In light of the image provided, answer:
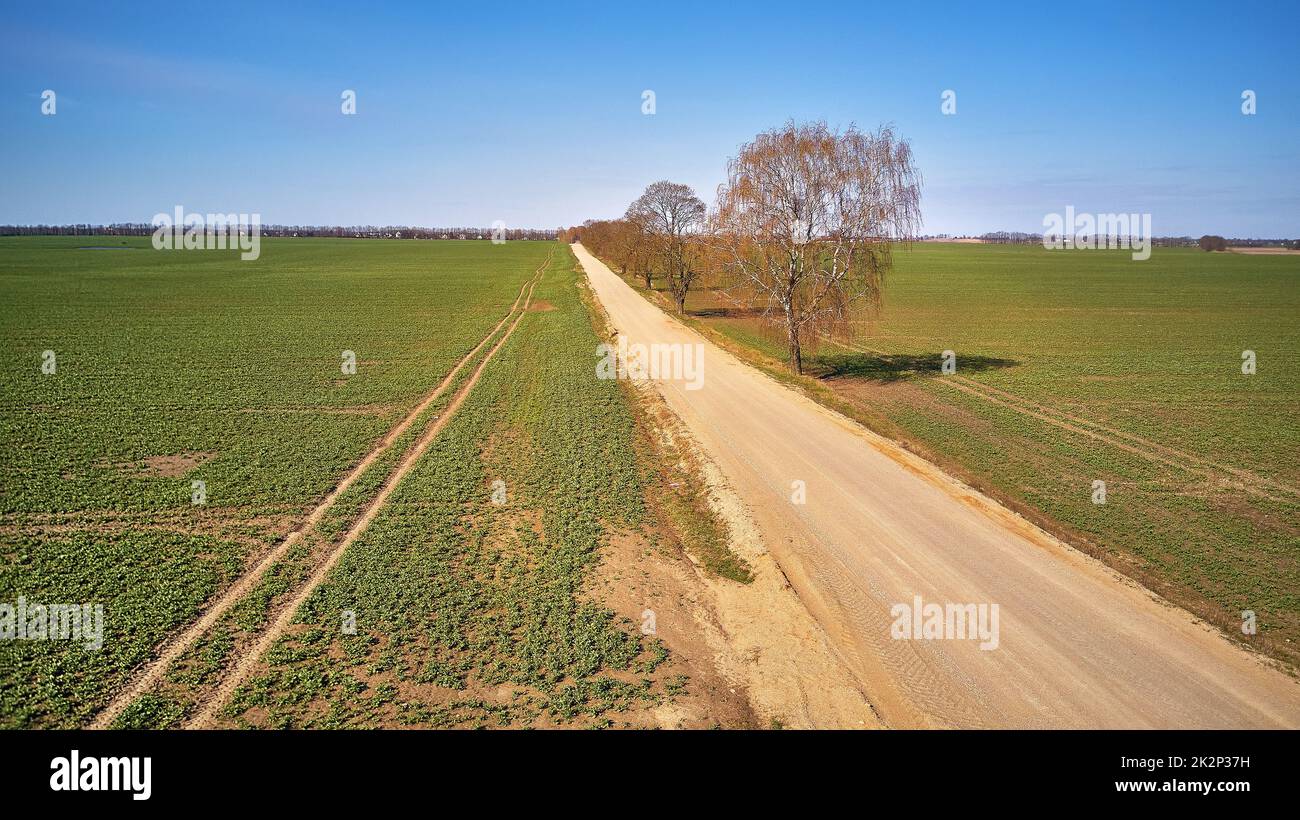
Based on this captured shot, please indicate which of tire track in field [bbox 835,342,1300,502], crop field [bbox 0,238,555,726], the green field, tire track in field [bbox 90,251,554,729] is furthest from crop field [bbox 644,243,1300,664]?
crop field [bbox 0,238,555,726]

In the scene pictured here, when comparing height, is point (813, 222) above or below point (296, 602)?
above

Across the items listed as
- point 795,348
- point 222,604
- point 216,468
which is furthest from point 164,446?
point 795,348

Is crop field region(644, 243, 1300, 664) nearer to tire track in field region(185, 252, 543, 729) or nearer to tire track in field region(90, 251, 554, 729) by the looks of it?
tire track in field region(185, 252, 543, 729)

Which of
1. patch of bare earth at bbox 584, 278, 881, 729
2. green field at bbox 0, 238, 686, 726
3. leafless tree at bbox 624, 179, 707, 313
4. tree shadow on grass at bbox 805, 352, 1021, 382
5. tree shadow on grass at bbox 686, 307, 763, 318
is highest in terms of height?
leafless tree at bbox 624, 179, 707, 313

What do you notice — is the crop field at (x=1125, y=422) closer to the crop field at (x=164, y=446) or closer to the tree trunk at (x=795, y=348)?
the tree trunk at (x=795, y=348)

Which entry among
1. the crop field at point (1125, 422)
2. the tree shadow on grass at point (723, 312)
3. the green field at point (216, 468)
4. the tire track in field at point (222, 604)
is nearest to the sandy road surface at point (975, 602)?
the crop field at point (1125, 422)

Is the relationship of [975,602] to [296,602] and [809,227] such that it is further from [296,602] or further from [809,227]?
[809,227]
